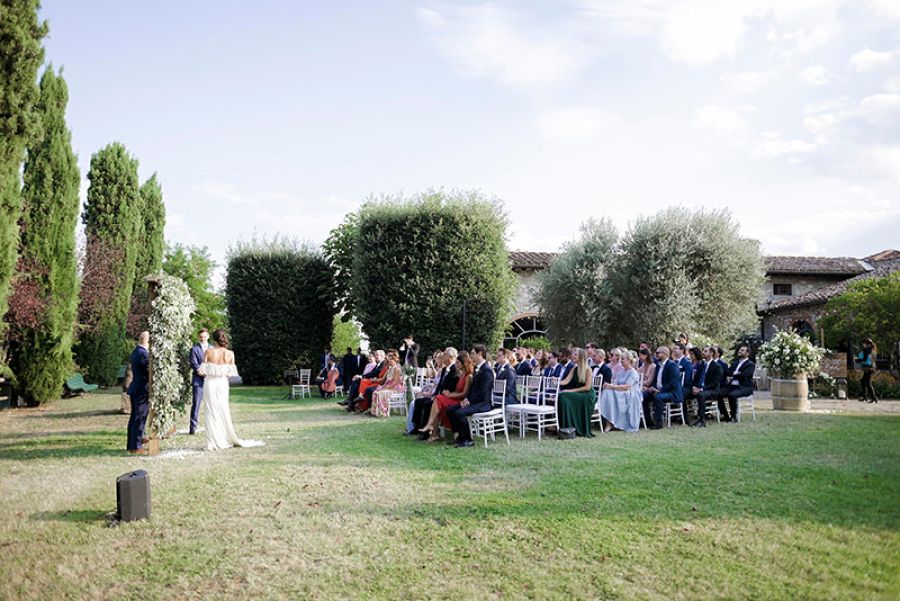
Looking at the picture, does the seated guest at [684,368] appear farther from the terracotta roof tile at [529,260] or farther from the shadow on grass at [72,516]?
the terracotta roof tile at [529,260]

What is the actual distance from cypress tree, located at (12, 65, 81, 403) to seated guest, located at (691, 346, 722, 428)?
1548 centimetres

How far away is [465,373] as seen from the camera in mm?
10414

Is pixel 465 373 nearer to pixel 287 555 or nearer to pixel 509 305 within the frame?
pixel 287 555

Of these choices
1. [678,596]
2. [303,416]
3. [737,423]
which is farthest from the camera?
[303,416]

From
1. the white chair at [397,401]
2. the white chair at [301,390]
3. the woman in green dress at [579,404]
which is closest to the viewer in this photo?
the woman in green dress at [579,404]

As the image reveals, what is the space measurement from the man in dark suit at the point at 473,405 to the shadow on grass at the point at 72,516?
505 centimetres

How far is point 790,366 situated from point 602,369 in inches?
211

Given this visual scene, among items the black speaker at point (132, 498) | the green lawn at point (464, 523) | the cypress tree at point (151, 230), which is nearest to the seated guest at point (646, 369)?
the green lawn at point (464, 523)

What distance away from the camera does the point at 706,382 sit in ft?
41.9

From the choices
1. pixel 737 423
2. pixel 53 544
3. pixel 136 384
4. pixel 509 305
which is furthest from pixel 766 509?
pixel 509 305

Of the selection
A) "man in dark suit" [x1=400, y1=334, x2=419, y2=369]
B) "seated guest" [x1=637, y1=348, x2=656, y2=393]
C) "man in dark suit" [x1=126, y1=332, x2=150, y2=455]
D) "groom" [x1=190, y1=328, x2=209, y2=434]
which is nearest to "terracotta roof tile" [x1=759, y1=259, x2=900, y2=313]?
"seated guest" [x1=637, y1=348, x2=656, y2=393]

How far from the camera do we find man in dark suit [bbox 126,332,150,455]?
920 cm

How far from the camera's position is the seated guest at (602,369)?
12.1m

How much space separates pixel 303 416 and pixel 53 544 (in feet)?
28.7
